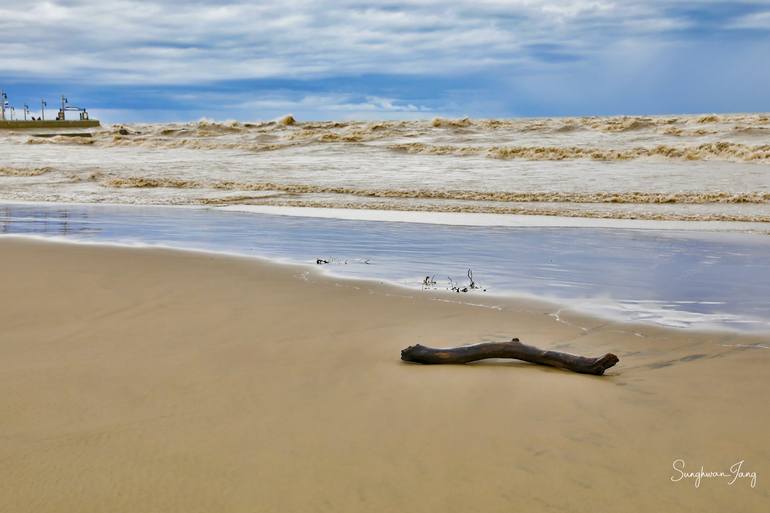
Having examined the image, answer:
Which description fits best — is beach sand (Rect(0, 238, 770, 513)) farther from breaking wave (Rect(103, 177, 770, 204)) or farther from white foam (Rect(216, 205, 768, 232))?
breaking wave (Rect(103, 177, 770, 204))

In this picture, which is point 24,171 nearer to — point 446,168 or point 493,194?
point 446,168

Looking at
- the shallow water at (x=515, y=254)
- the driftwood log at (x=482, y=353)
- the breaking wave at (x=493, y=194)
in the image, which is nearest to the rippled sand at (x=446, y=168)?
the breaking wave at (x=493, y=194)

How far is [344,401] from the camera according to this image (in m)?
3.56

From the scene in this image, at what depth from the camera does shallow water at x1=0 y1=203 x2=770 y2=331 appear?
5.84m

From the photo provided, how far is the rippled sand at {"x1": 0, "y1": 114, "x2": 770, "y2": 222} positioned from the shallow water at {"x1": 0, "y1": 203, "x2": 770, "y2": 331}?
298 cm

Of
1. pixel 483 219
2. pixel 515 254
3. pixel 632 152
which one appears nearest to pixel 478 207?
pixel 483 219

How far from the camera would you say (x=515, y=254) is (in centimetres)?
827

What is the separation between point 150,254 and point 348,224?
402 centimetres

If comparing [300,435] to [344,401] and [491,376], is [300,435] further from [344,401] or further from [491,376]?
[491,376]

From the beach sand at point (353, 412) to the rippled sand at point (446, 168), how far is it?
852 cm

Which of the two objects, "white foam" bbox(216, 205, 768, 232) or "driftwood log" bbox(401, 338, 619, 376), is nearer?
"driftwood log" bbox(401, 338, 619, 376)

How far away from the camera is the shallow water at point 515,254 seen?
19.2ft

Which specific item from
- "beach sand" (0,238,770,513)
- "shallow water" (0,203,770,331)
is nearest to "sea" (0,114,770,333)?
"shallow water" (0,203,770,331)

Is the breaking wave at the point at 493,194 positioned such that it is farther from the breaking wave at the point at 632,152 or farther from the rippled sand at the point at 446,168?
the breaking wave at the point at 632,152
